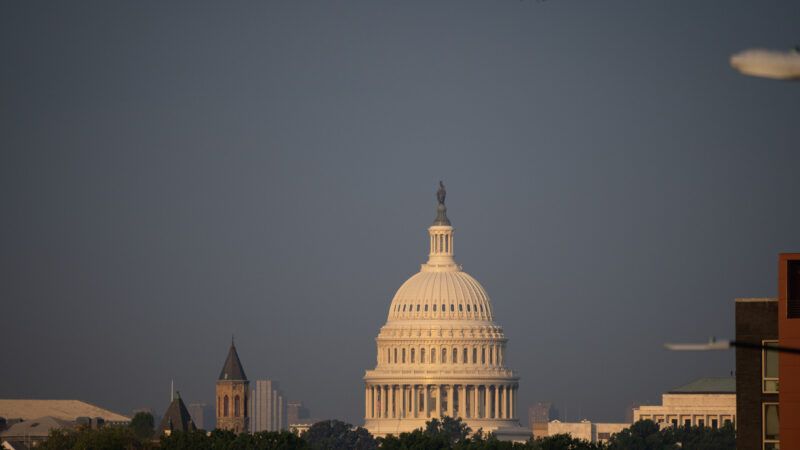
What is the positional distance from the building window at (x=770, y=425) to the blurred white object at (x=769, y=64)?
56.8 metres

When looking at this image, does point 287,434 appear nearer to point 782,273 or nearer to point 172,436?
point 172,436

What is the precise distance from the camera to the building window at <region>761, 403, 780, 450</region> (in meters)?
83.8

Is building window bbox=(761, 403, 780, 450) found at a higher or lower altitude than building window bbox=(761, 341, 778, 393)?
lower

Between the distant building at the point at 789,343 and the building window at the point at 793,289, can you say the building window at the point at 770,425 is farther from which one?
the building window at the point at 793,289

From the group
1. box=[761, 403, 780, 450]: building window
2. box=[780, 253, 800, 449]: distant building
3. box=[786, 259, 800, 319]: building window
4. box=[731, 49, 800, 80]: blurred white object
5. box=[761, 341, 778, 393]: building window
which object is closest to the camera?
box=[731, 49, 800, 80]: blurred white object

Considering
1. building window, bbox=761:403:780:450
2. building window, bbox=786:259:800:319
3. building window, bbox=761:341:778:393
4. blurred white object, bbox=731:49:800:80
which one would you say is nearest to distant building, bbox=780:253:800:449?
building window, bbox=786:259:800:319

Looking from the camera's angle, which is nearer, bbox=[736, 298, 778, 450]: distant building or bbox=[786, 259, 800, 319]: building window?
bbox=[786, 259, 800, 319]: building window

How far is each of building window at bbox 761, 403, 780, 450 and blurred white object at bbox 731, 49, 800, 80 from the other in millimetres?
56847

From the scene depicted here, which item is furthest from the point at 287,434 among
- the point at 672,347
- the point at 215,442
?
the point at 672,347

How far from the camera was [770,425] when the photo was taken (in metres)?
84.1

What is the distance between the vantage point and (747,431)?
8450cm

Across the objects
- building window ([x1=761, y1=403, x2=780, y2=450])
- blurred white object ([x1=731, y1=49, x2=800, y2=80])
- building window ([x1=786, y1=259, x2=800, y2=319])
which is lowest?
building window ([x1=761, y1=403, x2=780, y2=450])

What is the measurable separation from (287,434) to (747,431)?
105 m

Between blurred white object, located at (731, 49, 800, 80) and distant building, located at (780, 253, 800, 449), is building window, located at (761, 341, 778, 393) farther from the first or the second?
blurred white object, located at (731, 49, 800, 80)
